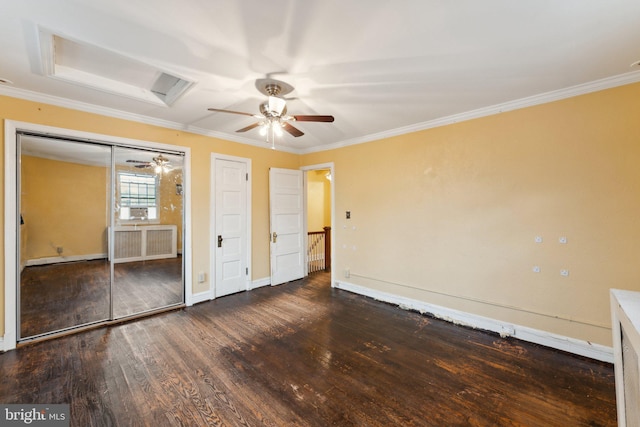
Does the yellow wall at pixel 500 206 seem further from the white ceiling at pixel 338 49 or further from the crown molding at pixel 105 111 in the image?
the white ceiling at pixel 338 49

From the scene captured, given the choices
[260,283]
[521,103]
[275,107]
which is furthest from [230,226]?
[521,103]

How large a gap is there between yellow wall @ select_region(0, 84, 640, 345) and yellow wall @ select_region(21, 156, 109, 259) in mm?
534

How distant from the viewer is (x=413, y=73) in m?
2.30

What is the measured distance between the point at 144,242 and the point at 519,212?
4767 mm

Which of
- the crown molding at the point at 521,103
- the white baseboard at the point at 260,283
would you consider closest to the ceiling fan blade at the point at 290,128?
the crown molding at the point at 521,103

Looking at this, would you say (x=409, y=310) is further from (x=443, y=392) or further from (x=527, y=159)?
(x=527, y=159)

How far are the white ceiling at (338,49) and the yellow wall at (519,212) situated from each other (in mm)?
392

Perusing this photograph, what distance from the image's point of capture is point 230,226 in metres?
4.32

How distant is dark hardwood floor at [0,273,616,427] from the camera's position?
180 centimetres

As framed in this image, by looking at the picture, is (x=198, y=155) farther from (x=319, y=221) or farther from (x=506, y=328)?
(x=506, y=328)

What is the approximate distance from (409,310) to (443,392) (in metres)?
1.72

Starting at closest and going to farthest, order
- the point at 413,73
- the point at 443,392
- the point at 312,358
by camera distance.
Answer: the point at 443,392 → the point at 413,73 → the point at 312,358

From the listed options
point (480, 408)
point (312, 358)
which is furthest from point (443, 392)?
point (312, 358)

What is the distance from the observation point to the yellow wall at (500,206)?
2436 millimetres
